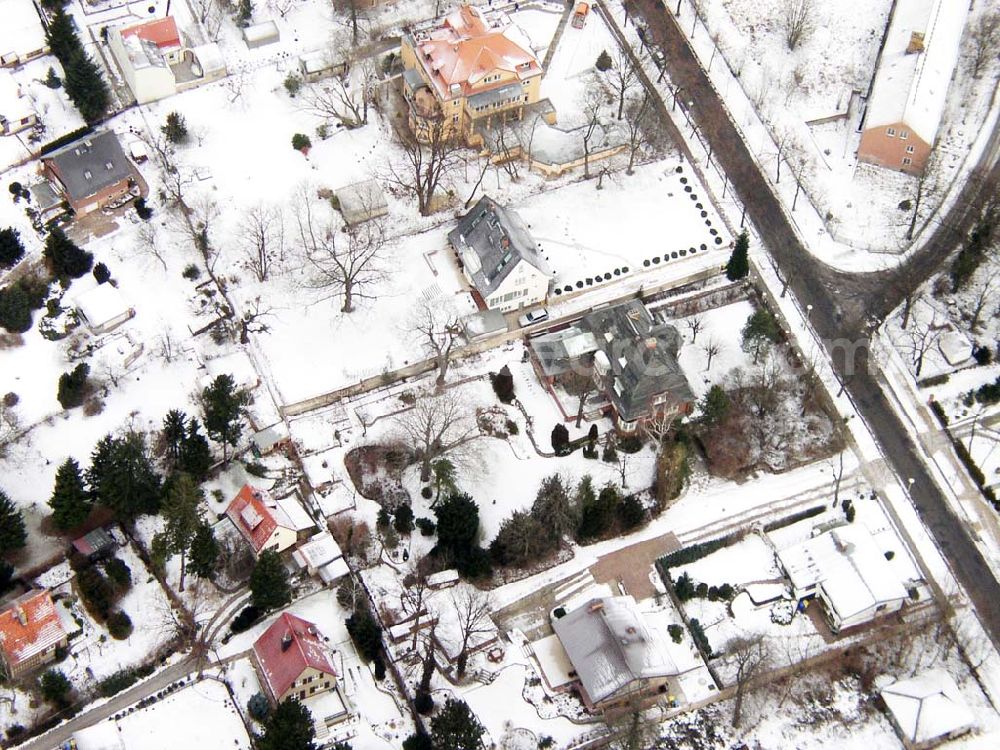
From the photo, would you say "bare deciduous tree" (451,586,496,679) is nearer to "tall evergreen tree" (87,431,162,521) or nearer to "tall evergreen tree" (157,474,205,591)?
"tall evergreen tree" (157,474,205,591)

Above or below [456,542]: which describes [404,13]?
above

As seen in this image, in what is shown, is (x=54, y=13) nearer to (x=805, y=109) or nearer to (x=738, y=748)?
(x=805, y=109)

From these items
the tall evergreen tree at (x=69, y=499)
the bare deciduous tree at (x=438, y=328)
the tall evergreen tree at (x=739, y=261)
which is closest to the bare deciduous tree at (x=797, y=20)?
the tall evergreen tree at (x=739, y=261)

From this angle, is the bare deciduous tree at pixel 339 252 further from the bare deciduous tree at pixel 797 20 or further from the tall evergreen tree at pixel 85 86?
the bare deciduous tree at pixel 797 20

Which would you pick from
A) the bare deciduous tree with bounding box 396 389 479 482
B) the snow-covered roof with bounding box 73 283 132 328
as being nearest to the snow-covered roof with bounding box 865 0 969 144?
the bare deciduous tree with bounding box 396 389 479 482

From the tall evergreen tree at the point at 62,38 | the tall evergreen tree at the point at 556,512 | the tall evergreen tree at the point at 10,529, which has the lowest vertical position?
the tall evergreen tree at the point at 556,512

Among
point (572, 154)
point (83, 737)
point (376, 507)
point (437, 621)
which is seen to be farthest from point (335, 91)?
point (83, 737)
